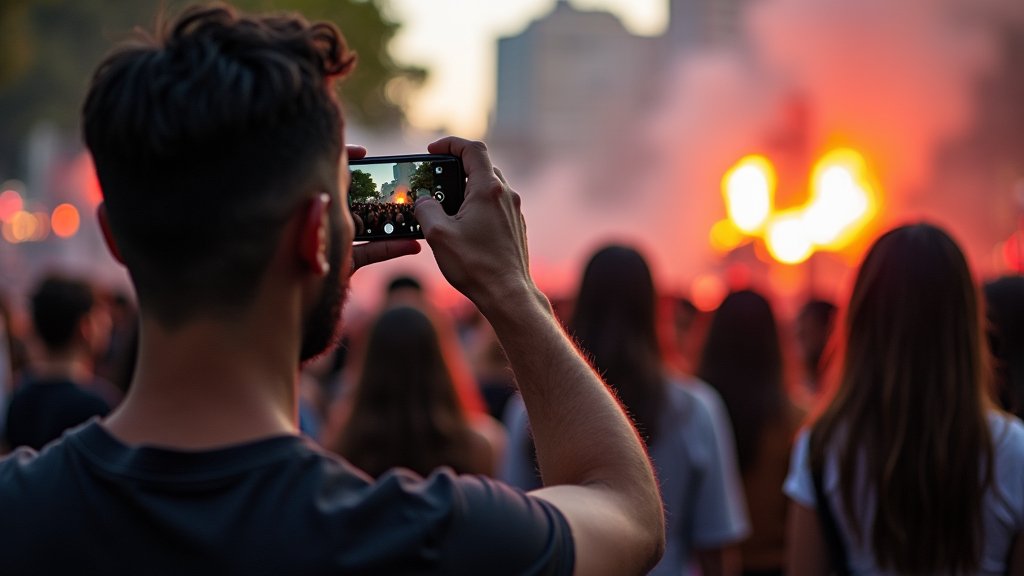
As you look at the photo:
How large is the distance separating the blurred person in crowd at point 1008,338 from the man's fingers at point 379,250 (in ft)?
7.93

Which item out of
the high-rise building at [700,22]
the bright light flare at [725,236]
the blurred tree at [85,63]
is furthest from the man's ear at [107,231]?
the blurred tree at [85,63]

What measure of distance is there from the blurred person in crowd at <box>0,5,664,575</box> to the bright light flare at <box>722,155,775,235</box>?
644 inches

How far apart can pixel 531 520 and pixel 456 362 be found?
2980 mm

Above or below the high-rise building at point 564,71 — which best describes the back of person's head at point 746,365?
below

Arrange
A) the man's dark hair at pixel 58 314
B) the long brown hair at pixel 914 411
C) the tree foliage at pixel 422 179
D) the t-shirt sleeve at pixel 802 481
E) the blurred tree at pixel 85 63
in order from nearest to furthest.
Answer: the tree foliage at pixel 422 179
the long brown hair at pixel 914 411
the t-shirt sleeve at pixel 802 481
the man's dark hair at pixel 58 314
the blurred tree at pixel 85 63

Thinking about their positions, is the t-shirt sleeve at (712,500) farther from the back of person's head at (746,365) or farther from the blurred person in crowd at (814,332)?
the blurred person in crowd at (814,332)

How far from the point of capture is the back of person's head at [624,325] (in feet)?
12.8

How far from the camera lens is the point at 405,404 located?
4.06 m

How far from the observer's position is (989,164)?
68.8 ft

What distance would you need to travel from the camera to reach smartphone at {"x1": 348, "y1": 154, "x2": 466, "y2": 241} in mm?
1831

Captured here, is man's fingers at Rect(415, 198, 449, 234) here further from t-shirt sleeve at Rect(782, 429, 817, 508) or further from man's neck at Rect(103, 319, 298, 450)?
t-shirt sleeve at Rect(782, 429, 817, 508)

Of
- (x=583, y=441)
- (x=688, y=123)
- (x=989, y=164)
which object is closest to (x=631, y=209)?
(x=688, y=123)

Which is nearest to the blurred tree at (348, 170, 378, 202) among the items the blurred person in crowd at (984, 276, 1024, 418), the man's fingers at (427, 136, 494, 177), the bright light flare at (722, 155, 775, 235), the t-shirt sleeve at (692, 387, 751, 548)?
the man's fingers at (427, 136, 494, 177)

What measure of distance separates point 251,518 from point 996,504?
2.05m
